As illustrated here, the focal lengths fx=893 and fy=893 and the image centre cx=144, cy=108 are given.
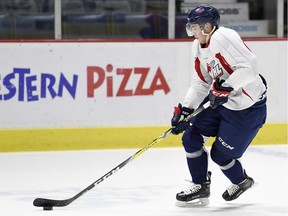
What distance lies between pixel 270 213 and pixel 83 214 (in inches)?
36.9

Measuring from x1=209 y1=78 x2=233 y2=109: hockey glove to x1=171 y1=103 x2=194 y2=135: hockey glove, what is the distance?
0.66 ft

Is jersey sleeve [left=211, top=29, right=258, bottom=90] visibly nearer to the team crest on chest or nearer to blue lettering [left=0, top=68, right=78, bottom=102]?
the team crest on chest

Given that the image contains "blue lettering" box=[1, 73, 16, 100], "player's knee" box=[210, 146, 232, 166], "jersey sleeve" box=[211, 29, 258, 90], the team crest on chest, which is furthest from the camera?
"blue lettering" box=[1, 73, 16, 100]

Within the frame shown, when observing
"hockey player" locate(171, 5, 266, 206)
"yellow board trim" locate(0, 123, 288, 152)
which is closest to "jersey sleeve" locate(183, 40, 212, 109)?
"hockey player" locate(171, 5, 266, 206)

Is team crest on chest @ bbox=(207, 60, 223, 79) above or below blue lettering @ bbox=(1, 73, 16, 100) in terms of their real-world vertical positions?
above

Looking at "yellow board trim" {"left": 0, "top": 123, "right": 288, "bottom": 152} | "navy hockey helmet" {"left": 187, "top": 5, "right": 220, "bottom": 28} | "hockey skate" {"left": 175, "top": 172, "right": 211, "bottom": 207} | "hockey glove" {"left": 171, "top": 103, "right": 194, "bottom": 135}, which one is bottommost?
"yellow board trim" {"left": 0, "top": 123, "right": 288, "bottom": 152}

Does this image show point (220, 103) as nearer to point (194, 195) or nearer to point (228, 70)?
point (228, 70)

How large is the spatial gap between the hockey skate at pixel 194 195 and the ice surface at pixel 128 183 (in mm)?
49

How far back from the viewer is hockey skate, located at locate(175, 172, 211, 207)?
4684 mm

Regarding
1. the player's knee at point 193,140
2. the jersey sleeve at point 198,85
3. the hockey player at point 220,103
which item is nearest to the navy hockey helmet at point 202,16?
the hockey player at point 220,103

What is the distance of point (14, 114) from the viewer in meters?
6.66

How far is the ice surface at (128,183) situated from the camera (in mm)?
4570

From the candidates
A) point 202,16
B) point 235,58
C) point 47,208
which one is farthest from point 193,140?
point 47,208

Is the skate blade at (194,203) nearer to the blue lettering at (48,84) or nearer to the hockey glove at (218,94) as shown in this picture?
the hockey glove at (218,94)
